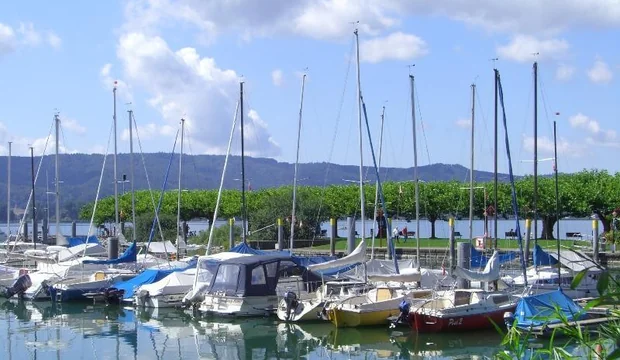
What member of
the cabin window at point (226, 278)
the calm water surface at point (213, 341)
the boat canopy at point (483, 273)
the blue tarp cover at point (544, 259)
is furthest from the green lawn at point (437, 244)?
the calm water surface at point (213, 341)

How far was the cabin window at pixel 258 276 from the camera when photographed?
33.1m

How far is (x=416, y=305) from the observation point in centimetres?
2964

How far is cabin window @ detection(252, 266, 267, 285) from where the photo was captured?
3312 centimetres

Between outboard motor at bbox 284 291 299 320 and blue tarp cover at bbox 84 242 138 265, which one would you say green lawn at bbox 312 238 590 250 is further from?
outboard motor at bbox 284 291 299 320

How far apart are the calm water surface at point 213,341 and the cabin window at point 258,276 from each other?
4.88 ft

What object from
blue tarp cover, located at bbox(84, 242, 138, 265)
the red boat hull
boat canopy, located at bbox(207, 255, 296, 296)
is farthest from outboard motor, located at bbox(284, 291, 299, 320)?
blue tarp cover, located at bbox(84, 242, 138, 265)

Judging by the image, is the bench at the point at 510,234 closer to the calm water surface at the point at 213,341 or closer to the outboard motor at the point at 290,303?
the calm water surface at the point at 213,341

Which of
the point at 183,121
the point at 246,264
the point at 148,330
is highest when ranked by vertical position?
the point at 183,121

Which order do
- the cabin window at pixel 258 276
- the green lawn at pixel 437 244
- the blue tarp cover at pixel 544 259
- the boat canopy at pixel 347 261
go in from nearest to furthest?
the cabin window at pixel 258 276 → the boat canopy at pixel 347 261 → the blue tarp cover at pixel 544 259 → the green lawn at pixel 437 244

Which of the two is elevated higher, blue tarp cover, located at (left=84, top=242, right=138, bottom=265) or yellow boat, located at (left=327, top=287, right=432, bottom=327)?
blue tarp cover, located at (left=84, top=242, right=138, bottom=265)

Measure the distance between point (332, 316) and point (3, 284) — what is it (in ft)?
67.8

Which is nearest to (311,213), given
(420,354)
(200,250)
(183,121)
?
(200,250)

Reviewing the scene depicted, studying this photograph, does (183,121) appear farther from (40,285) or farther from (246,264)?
(246,264)

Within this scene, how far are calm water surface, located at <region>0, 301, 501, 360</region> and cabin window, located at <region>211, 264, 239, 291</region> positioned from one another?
1305mm
